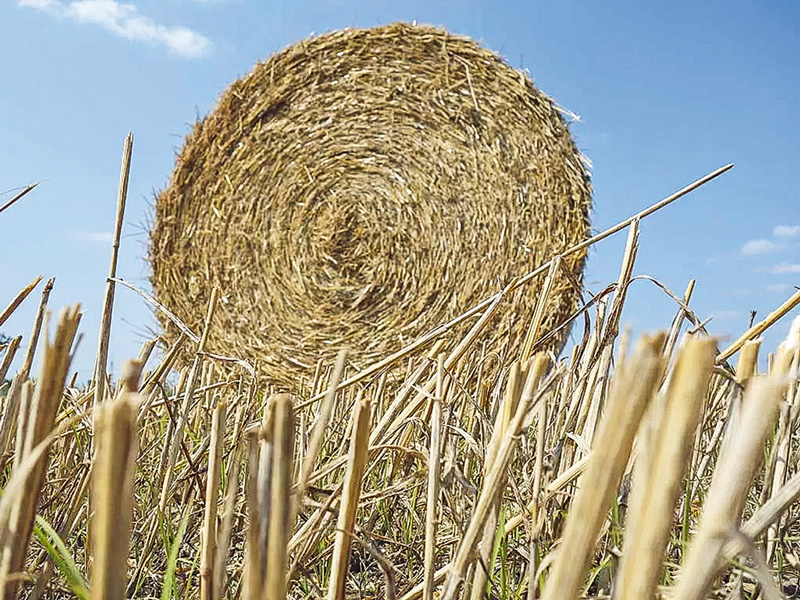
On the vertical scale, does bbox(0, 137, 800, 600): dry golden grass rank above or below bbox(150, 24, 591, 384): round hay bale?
below

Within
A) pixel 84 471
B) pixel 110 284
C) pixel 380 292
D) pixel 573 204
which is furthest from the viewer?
pixel 380 292

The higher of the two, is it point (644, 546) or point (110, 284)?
point (110, 284)

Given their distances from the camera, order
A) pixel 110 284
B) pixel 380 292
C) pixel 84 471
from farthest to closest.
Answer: pixel 380 292
pixel 84 471
pixel 110 284

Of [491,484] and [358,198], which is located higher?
[358,198]

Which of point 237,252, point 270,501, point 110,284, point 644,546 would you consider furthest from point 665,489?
point 237,252

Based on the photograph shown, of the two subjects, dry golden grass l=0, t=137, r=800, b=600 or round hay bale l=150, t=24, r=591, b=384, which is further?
round hay bale l=150, t=24, r=591, b=384

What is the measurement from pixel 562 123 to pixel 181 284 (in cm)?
157

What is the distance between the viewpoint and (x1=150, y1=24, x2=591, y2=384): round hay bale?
3.17 meters

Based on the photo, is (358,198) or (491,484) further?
(358,198)

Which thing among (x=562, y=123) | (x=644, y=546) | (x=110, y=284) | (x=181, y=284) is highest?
(x=562, y=123)

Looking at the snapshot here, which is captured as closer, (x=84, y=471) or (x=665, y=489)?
(x=665, y=489)

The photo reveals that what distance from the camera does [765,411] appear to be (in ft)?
0.71

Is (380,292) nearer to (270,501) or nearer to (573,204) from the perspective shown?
(573,204)

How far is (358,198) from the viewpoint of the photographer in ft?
11.0
